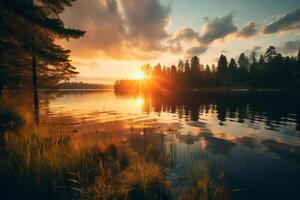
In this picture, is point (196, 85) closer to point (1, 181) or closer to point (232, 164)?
point (232, 164)

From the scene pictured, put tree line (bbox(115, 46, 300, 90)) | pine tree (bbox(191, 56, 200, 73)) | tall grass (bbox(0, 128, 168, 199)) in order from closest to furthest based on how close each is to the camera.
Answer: tall grass (bbox(0, 128, 168, 199))
tree line (bbox(115, 46, 300, 90))
pine tree (bbox(191, 56, 200, 73))

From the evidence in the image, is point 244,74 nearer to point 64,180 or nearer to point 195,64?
point 195,64

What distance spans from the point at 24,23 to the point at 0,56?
595 centimetres

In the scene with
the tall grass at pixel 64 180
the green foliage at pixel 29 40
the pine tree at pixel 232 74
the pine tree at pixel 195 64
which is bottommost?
the tall grass at pixel 64 180

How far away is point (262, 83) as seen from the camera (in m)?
84.2

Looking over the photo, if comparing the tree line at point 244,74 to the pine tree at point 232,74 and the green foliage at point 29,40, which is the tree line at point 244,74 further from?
the green foliage at point 29,40

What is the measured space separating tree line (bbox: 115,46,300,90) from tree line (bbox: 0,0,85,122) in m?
78.8

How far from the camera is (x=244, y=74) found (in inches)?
3597

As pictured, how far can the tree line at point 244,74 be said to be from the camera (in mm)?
77025

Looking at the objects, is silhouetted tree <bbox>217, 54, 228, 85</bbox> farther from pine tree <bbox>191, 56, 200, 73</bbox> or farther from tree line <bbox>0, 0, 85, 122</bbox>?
tree line <bbox>0, 0, 85, 122</bbox>

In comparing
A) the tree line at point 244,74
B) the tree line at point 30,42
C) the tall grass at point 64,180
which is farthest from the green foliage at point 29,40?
the tree line at point 244,74

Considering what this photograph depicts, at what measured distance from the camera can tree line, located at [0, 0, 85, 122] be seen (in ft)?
30.8

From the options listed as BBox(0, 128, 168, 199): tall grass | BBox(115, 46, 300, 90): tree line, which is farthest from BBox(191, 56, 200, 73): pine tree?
BBox(0, 128, 168, 199): tall grass

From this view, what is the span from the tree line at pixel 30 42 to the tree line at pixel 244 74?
78815 mm
